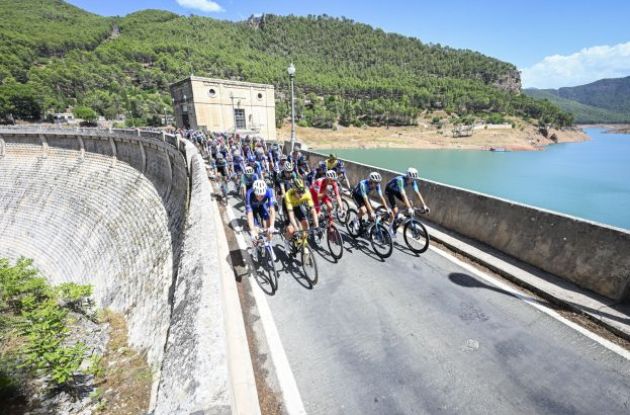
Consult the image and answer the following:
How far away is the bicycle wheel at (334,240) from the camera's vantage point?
6281mm

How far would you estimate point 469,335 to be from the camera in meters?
4.03

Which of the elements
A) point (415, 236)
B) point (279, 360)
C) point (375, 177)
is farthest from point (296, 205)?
point (279, 360)

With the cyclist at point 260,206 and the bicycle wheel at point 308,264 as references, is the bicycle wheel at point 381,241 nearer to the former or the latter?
the bicycle wheel at point 308,264

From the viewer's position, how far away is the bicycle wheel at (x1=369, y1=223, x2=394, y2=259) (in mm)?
6320

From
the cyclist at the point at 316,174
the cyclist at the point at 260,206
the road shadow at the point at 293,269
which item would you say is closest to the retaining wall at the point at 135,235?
the cyclist at the point at 260,206

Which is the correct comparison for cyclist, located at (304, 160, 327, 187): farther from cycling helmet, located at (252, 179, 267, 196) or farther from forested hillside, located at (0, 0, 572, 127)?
forested hillside, located at (0, 0, 572, 127)

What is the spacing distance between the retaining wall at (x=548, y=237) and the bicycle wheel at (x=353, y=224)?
2.41 meters

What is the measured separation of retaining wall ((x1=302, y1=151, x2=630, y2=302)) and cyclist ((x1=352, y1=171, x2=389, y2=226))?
2.12 meters

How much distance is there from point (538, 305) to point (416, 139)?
265ft

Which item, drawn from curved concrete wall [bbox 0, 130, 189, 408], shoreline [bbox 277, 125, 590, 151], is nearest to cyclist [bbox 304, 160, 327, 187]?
curved concrete wall [bbox 0, 130, 189, 408]

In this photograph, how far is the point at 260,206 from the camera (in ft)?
19.1

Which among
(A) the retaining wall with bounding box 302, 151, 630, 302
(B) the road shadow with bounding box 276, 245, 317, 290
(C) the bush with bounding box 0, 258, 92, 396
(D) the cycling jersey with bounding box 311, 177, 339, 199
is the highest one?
(D) the cycling jersey with bounding box 311, 177, 339, 199

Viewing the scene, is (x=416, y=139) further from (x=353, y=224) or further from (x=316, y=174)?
(x=353, y=224)

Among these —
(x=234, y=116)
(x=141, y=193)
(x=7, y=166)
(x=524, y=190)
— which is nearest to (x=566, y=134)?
(x=524, y=190)
